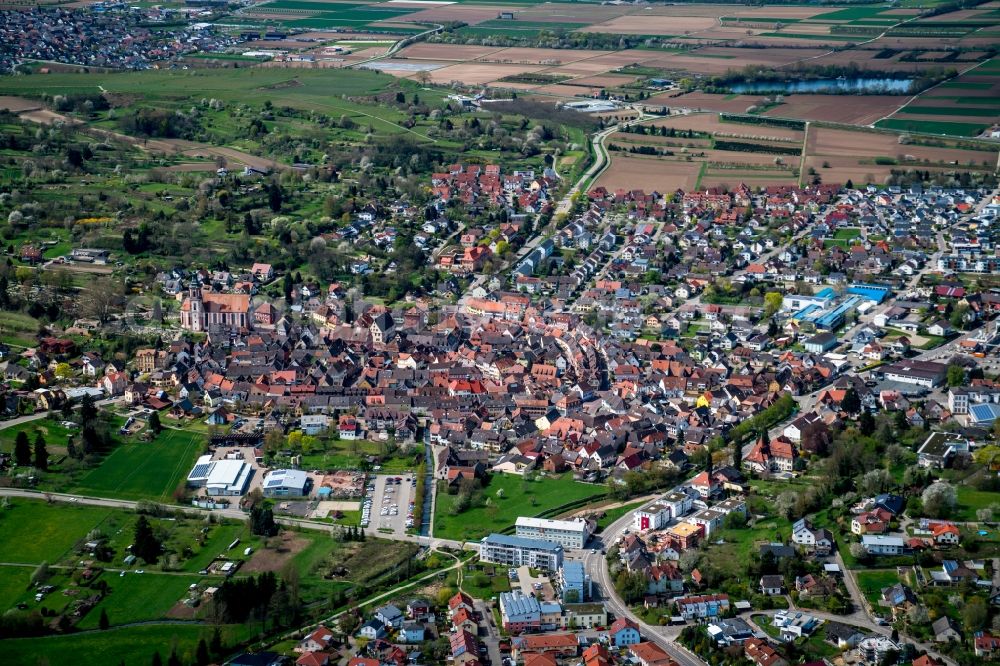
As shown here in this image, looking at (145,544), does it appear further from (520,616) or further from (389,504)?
(520,616)

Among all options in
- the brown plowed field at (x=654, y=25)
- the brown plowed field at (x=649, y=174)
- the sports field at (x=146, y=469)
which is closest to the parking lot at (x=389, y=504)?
the sports field at (x=146, y=469)

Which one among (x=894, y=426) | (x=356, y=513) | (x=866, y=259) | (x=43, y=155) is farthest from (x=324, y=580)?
(x=43, y=155)

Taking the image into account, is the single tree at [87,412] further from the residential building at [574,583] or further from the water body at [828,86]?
the water body at [828,86]

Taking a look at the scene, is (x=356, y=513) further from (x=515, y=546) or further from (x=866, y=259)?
(x=866, y=259)

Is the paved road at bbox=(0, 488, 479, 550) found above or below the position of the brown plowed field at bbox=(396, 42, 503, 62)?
below

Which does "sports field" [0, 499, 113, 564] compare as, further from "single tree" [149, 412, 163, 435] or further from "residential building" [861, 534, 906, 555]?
"residential building" [861, 534, 906, 555]

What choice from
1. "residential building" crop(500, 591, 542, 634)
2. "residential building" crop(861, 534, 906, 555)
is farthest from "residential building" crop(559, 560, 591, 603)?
"residential building" crop(861, 534, 906, 555)
